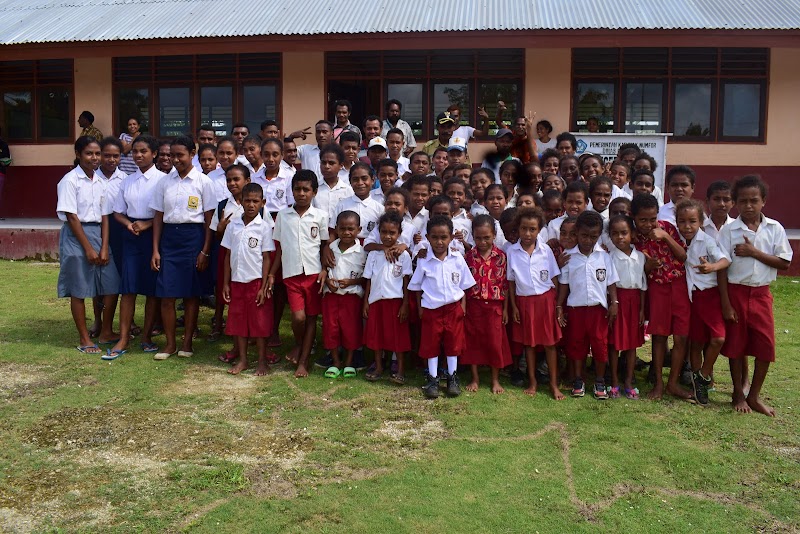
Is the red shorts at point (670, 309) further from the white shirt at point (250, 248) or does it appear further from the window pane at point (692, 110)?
the window pane at point (692, 110)

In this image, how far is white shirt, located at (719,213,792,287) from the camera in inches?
166

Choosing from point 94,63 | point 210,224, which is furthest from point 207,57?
point 210,224

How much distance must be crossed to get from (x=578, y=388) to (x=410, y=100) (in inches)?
285

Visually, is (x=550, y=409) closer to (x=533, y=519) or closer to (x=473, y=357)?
(x=473, y=357)

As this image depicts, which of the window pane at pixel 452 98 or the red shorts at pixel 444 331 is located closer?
the red shorts at pixel 444 331

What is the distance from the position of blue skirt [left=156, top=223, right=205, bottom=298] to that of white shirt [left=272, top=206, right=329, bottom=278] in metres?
0.75

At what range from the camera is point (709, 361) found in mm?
4332

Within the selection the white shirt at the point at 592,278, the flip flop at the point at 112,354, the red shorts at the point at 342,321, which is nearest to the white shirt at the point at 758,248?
the white shirt at the point at 592,278

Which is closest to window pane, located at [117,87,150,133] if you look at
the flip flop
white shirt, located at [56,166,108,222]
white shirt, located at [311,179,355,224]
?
white shirt, located at [56,166,108,222]

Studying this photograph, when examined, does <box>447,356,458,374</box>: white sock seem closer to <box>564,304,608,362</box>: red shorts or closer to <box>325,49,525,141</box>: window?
<box>564,304,608,362</box>: red shorts

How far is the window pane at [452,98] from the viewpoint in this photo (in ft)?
34.8

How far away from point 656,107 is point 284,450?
874 cm

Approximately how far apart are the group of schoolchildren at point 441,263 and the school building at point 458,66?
4.85m

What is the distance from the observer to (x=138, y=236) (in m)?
5.37
